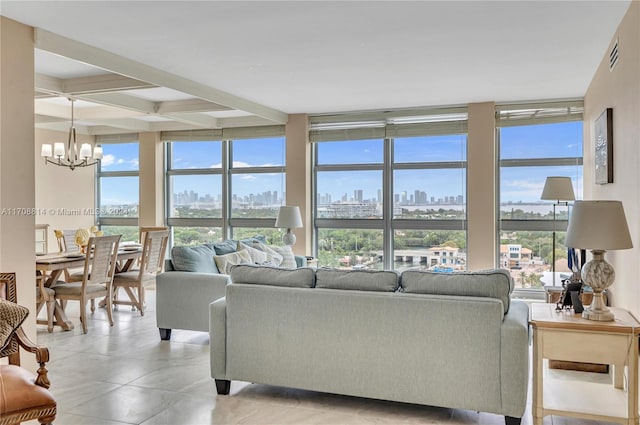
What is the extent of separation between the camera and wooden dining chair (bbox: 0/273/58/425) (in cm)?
230

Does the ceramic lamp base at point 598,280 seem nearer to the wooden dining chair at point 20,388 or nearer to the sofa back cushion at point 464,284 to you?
the sofa back cushion at point 464,284

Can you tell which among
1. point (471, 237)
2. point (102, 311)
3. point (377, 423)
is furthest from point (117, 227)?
point (377, 423)

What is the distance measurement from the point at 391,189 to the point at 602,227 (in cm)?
484

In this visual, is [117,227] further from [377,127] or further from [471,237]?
[471,237]

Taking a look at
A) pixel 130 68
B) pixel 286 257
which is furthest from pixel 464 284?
pixel 130 68

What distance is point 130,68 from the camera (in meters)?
4.68

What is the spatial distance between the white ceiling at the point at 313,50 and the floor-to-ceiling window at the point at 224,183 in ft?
5.29

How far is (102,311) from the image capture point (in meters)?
6.37

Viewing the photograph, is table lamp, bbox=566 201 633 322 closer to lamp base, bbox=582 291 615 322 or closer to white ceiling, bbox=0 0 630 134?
lamp base, bbox=582 291 615 322

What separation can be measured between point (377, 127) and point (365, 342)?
472cm

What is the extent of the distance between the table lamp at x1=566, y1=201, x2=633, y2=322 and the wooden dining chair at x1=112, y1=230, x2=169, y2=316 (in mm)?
4741

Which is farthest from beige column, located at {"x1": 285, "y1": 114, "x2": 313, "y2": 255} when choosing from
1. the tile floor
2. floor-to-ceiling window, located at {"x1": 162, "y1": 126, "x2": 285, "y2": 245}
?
the tile floor

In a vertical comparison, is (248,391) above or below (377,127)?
below

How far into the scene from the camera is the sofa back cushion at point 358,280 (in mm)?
3262
